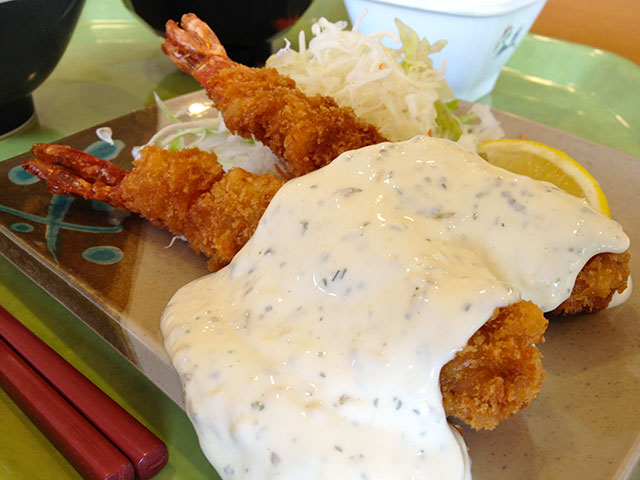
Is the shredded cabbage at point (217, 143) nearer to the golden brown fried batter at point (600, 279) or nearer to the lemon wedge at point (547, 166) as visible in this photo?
the lemon wedge at point (547, 166)

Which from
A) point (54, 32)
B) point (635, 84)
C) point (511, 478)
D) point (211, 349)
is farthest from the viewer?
point (635, 84)

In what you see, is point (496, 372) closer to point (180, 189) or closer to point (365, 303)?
point (365, 303)

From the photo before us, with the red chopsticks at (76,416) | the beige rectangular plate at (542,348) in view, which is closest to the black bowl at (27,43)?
the beige rectangular plate at (542,348)

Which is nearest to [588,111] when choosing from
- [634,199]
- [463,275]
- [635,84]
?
[635,84]

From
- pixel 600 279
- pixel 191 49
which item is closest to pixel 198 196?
pixel 191 49

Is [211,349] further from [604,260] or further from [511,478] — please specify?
[604,260]

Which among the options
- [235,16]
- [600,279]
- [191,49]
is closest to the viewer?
[600,279]

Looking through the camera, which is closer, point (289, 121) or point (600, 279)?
point (600, 279)
